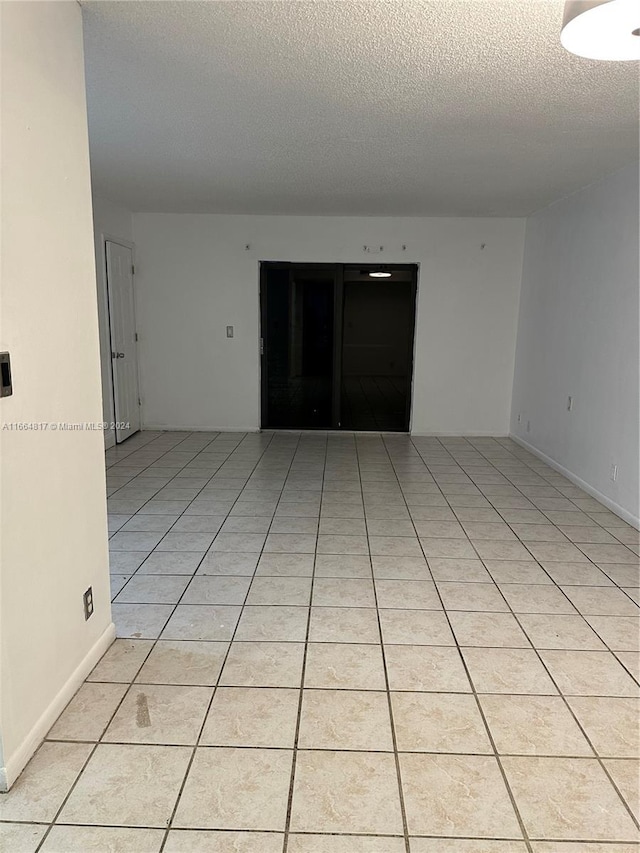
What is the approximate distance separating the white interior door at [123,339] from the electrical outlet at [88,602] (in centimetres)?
380

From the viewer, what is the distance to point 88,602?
202 cm

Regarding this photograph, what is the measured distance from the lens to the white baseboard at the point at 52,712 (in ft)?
5.13

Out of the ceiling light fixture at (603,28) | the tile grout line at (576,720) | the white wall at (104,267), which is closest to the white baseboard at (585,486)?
the tile grout line at (576,720)

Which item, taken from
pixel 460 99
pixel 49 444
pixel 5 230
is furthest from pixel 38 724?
pixel 460 99

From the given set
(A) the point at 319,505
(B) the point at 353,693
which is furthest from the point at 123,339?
(B) the point at 353,693

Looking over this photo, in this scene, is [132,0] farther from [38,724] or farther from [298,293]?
[298,293]

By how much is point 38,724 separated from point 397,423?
201 inches

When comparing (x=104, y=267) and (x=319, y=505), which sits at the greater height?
(x=104, y=267)

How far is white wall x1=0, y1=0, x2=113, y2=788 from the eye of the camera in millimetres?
1479

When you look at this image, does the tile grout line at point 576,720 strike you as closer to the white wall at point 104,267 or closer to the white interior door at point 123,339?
the white wall at point 104,267

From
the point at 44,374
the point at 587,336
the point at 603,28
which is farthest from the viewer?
the point at 587,336

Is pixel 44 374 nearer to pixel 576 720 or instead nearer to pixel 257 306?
pixel 576 720

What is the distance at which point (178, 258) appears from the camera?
19.5ft

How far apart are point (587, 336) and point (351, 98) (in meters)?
2.70
